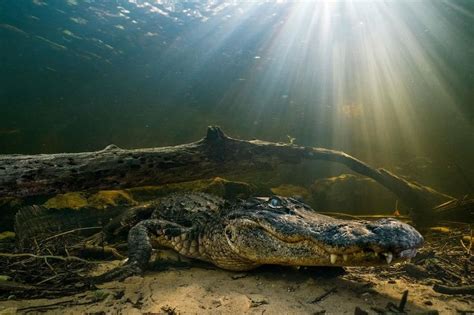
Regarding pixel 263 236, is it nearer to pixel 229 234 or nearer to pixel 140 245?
pixel 229 234

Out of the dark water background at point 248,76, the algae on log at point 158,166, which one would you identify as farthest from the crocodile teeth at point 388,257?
the dark water background at point 248,76

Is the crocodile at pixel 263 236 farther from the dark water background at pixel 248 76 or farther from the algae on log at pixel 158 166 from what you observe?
the dark water background at pixel 248 76

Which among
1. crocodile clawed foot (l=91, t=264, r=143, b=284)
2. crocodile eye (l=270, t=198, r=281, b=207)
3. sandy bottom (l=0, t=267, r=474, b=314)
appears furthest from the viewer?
crocodile eye (l=270, t=198, r=281, b=207)

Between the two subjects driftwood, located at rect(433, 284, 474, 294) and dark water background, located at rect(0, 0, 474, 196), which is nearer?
driftwood, located at rect(433, 284, 474, 294)

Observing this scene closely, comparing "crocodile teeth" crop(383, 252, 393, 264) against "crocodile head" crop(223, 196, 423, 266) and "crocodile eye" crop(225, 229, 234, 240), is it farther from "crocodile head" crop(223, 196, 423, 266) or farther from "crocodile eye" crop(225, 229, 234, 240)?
Result: "crocodile eye" crop(225, 229, 234, 240)

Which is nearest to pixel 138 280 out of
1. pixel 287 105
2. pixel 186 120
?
pixel 186 120

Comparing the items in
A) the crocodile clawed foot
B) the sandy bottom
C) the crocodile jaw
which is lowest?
the crocodile clawed foot

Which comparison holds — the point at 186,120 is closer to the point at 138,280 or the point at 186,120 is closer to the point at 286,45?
the point at 286,45

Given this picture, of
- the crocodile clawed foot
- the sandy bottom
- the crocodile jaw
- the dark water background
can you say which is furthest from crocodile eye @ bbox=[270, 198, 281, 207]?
the dark water background
